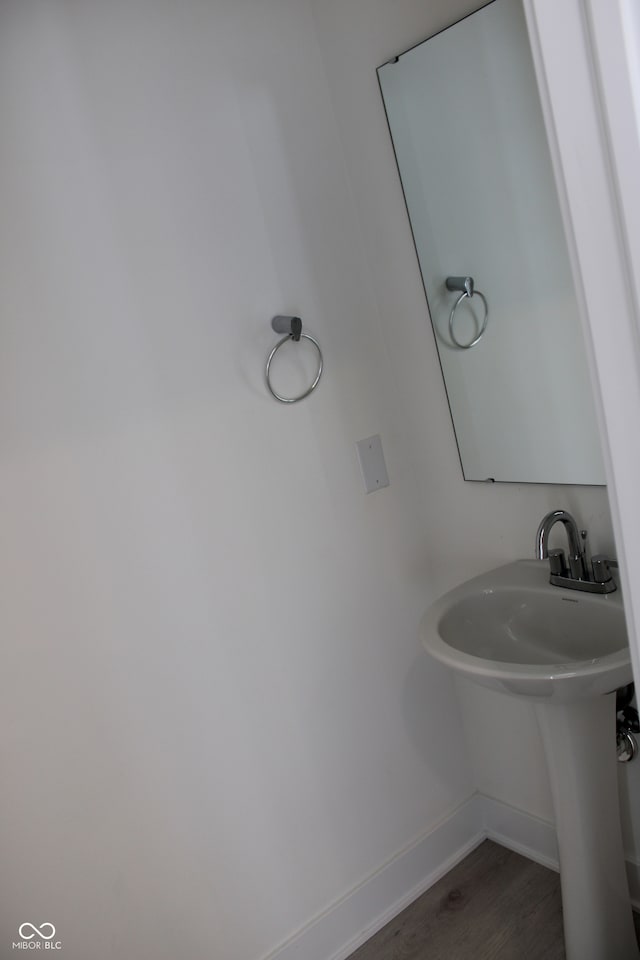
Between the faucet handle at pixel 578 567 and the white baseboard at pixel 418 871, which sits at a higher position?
the faucet handle at pixel 578 567

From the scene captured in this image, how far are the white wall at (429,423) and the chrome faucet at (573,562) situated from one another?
7 centimetres

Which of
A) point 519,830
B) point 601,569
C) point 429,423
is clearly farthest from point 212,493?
point 519,830

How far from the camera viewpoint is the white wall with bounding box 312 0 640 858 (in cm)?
170

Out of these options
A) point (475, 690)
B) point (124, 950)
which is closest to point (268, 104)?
point (475, 690)

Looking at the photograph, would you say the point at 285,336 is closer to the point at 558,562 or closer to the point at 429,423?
the point at 429,423

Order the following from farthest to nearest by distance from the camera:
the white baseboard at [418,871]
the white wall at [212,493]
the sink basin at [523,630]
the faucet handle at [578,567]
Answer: the white baseboard at [418,871]
the faucet handle at [578,567]
the white wall at [212,493]
the sink basin at [523,630]

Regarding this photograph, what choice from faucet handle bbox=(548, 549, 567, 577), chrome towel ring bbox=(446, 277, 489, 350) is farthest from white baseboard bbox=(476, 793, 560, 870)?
chrome towel ring bbox=(446, 277, 489, 350)

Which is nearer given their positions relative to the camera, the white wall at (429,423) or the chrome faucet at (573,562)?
the chrome faucet at (573,562)

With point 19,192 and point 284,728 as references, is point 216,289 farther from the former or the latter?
point 284,728

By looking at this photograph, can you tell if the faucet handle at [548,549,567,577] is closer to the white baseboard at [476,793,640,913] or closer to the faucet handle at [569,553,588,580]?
the faucet handle at [569,553,588,580]

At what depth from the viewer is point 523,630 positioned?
169 cm

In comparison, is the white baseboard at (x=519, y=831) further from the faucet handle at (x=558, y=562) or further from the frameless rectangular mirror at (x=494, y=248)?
the frameless rectangular mirror at (x=494, y=248)

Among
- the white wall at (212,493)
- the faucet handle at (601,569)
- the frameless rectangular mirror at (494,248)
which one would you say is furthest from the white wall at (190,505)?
the faucet handle at (601,569)

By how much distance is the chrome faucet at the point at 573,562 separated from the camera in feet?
5.09
